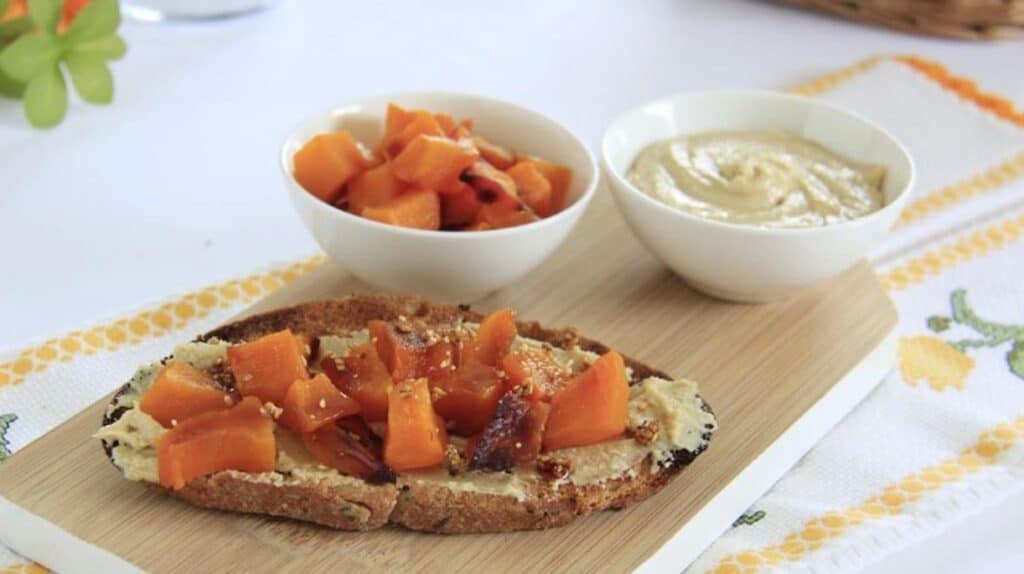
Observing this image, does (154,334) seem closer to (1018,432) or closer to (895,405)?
(895,405)

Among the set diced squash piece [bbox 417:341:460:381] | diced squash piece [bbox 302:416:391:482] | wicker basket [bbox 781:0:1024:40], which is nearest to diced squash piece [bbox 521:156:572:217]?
diced squash piece [bbox 417:341:460:381]

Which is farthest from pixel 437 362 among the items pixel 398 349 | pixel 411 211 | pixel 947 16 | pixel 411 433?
pixel 947 16

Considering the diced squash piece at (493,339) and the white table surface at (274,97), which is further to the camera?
the white table surface at (274,97)

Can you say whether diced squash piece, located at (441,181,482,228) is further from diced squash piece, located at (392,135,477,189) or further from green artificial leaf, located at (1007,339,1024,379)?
green artificial leaf, located at (1007,339,1024,379)

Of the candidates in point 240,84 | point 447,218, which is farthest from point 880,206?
point 240,84

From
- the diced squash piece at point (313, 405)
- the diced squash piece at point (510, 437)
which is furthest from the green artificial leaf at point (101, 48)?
the diced squash piece at point (510, 437)

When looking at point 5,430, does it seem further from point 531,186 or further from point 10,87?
point 10,87

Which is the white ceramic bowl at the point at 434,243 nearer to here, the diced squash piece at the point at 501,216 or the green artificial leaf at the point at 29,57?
the diced squash piece at the point at 501,216
